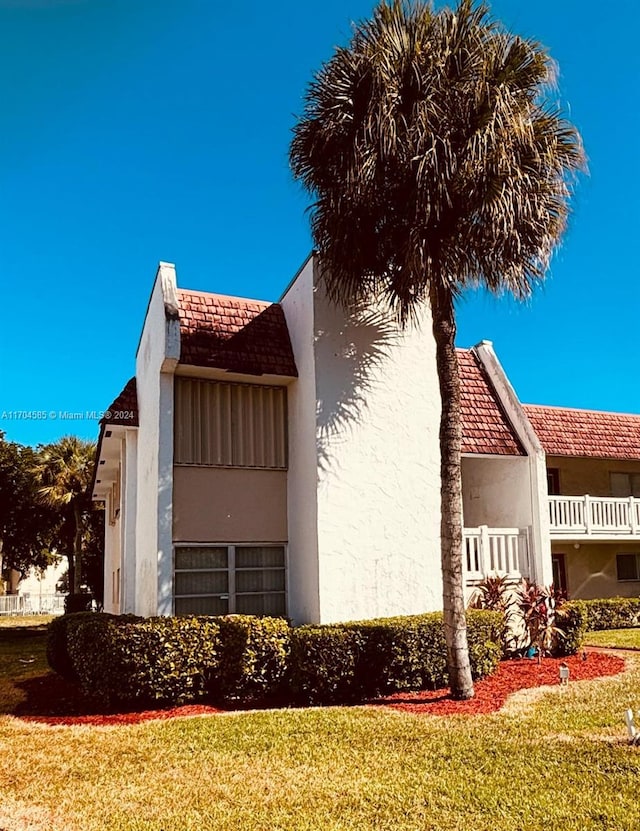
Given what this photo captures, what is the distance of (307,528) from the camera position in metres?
14.3

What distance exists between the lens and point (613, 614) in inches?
864

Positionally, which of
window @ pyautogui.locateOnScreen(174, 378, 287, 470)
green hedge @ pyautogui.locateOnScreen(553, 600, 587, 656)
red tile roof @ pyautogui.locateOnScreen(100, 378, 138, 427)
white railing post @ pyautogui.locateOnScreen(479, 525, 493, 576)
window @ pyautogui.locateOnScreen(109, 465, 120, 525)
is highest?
red tile roof @ pyautogui.locateOnScreen(100, 378, 138, 427)

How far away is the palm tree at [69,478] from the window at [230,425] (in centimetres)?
1795

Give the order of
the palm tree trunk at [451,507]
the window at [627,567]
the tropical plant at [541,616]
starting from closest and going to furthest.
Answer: the palm tree trunk at [451,507]
the tropical plant at [541,616]
the window at [627,567]

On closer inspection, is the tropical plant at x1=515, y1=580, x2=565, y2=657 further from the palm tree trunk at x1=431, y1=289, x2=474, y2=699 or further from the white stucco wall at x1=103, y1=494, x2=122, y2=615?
the white stucco wall at x1=103, y1=494, x2=122, y2=615

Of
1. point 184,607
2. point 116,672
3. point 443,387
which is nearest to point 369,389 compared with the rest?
point 443,387

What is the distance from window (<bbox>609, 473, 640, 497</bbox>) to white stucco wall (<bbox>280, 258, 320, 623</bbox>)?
15500mm

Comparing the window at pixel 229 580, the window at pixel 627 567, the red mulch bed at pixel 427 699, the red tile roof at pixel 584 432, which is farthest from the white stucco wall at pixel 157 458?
the window at pixel 627 567

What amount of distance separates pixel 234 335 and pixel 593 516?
12.7 metres

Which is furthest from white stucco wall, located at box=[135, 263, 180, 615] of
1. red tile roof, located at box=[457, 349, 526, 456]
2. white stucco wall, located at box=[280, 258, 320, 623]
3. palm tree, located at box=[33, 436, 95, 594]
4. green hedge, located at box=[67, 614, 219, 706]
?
palm tree, located at box=[33, 436, 95, 594]

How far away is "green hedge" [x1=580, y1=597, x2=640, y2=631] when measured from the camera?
21.5 m

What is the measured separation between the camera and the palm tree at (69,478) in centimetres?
3102

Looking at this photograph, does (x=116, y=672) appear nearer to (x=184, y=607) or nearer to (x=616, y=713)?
(x=184, y=607)

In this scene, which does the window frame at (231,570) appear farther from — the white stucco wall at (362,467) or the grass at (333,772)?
the grass at (333,772)
